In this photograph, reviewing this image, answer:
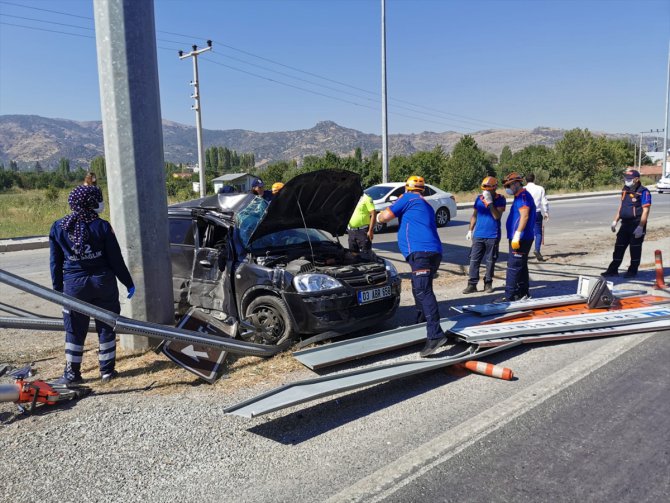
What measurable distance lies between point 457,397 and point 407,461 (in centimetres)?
121

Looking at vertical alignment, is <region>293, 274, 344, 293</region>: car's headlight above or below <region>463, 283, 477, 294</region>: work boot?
above

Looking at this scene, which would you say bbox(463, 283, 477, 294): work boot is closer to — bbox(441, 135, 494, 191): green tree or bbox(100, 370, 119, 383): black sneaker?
bbox(100, 370, 119, 383): black sneaker

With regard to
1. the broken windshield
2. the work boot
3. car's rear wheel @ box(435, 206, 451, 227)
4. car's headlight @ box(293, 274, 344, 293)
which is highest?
the broken windshield

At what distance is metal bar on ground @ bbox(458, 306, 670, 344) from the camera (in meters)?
5.70

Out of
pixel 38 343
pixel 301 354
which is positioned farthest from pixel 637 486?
pixel 38 343

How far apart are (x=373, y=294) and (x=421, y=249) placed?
0.78 meters

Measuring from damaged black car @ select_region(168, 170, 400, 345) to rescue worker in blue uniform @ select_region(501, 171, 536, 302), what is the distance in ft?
6.83

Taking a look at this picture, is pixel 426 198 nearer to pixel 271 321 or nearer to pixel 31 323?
pixel 271 321

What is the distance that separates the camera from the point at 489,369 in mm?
4914

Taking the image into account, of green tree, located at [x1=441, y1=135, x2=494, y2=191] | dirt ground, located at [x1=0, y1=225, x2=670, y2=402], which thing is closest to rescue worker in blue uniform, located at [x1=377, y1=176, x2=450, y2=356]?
dirt ground, located at [x1=0, y1=225, x2=670, y2=402]

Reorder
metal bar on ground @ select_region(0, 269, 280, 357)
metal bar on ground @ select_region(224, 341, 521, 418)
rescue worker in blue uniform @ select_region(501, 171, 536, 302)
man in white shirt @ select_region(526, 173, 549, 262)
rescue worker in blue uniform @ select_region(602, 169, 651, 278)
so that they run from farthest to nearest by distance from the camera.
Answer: man in white shirt @ select_region(526, 173, 549, 262) → rescue worker in blue uniform @ select_region(602, 169, 651, 278) → rescue worker in blue uniform @ select_region(501, 171, 536, 302) → metal bar on ground @ select_region(0, 269, 280, 357) → metal bar on ground @ select_region(224, 341, 521, 418)

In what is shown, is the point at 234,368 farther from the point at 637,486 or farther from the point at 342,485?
the point at 637,486

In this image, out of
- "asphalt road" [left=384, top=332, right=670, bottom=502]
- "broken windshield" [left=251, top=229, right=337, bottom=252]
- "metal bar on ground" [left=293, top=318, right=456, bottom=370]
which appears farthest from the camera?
"broken windshield" [left=251, top=229, right=337, bottom=252]

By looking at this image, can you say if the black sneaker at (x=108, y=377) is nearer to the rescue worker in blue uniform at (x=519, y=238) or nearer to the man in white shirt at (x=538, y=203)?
the rescue worker in blue uniform at (x=519, y=238)
